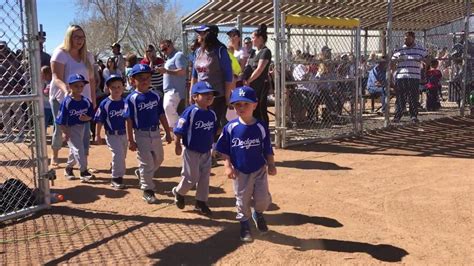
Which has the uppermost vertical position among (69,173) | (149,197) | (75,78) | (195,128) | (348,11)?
(348,11)

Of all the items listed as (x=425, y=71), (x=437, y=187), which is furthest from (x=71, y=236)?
(x=425, y=71)

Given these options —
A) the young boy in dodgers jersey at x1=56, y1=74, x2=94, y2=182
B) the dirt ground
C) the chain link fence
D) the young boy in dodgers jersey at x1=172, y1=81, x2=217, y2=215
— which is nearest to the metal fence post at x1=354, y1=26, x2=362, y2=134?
the chain link fence

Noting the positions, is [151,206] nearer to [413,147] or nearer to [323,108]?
[413,147]

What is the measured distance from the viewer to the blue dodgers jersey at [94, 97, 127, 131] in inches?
231

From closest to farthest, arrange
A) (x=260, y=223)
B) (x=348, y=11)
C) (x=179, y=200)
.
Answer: (x=260, y=223), (x=179, y=200), (x=348, y=11)

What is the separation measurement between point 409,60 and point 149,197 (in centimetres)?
710

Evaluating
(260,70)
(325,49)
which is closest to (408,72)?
(325,49)

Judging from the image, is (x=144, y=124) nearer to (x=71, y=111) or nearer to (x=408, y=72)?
(x=71, y=111)

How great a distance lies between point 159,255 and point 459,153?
5659 mm

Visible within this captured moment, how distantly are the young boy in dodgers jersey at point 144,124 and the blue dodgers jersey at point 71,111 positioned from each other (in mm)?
1016

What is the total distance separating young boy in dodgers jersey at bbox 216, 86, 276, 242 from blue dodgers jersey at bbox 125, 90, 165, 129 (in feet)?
4.31

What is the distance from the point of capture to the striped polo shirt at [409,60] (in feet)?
33.9

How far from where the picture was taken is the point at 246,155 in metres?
4.17

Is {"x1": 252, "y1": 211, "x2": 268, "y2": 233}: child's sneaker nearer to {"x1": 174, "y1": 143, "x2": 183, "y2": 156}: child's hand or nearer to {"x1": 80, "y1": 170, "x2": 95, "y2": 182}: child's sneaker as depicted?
{"x1": 174, "y1": 143, "x2": 183, "y2": 156}: child's hand
